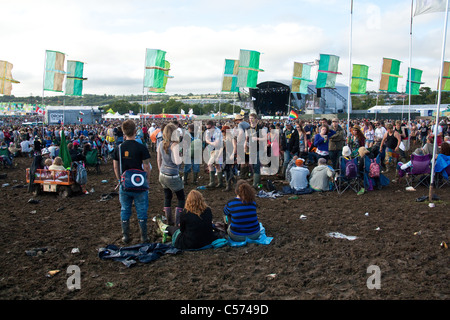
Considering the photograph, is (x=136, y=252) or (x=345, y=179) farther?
(x=345, y=179)

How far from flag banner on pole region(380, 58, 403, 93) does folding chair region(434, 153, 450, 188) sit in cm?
1160

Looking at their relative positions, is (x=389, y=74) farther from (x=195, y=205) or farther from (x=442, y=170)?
(x=195, y=205)

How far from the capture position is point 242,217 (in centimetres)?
542

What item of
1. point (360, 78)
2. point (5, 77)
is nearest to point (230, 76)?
point (360, 78)

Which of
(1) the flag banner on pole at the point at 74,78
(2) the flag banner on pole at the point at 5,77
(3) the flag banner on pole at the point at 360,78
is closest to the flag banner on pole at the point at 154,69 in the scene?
(1) the flag banner on pole at the point at 74,78

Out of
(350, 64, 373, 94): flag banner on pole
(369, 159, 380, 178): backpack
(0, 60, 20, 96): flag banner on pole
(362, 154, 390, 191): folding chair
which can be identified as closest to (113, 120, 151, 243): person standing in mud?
(362, 154, 390, 191): folding chair

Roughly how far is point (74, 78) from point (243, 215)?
16.9m

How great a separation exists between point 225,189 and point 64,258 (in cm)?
527

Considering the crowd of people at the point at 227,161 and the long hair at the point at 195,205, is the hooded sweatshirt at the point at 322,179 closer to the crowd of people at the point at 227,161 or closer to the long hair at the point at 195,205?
the crowd of people at the point at 227,161

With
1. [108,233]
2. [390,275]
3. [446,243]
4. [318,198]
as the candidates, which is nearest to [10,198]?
[108,233]

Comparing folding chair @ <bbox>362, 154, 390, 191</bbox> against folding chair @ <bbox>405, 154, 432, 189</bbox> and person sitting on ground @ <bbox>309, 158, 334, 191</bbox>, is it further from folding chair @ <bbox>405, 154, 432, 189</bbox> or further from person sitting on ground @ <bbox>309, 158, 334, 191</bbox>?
person sitting on ground @ <bbox>309, 158, 334, 191</bbox>

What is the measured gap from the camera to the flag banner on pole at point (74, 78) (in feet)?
61.4

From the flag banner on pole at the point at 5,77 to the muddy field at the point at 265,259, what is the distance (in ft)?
39.6

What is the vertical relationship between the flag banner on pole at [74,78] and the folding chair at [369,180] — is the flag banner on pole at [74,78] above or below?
above
